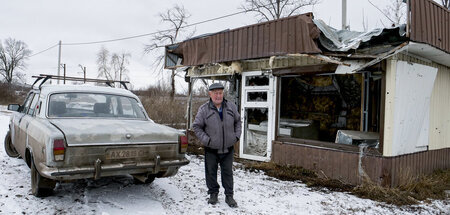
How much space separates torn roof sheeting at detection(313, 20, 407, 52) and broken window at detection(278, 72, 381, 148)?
1805 mm

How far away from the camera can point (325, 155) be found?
640 cm

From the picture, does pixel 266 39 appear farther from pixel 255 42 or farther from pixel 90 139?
pixel 90 139

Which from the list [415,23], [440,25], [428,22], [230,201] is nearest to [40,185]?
[230,201]

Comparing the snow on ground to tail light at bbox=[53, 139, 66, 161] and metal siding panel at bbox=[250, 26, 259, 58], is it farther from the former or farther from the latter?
metal siding panel at bbox=[250, 26, 259, 58]

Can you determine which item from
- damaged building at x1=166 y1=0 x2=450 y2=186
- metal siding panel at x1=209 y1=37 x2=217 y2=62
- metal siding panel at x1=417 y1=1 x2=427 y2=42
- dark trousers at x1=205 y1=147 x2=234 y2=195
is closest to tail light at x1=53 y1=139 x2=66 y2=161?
dark trousers at x1=205 y1=147 x2=234 y2=195

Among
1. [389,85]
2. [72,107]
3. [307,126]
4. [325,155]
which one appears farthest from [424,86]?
[72,107]

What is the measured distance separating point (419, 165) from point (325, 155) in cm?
204

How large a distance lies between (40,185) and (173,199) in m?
1.82

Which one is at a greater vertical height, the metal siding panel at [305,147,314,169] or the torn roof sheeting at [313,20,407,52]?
the torn roof sheeting at [313,20,407,52]

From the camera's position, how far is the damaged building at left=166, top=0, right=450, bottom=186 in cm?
554

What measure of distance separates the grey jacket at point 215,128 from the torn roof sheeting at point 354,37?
292cm

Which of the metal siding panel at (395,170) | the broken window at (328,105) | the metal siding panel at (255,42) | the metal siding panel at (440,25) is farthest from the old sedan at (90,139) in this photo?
the metal siding panel at (440,25)

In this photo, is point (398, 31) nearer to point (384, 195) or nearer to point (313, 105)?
point (384, 195)

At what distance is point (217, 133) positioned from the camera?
421 centimetres
